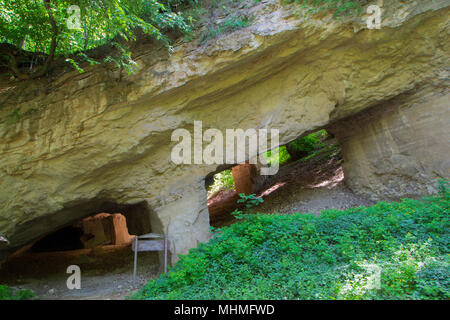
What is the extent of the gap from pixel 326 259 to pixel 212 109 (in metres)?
4.13

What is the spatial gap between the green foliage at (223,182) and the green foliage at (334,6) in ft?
39.1

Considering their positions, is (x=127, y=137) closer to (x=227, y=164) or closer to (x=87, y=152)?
(x=87, y=152)

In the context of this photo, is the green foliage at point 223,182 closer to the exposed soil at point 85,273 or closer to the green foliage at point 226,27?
the exposed soil at point 85,273

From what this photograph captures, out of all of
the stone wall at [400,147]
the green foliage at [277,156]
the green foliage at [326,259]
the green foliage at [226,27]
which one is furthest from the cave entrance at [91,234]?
the stone wall at [400,147]

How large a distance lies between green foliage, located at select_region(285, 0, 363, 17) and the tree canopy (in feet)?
8.38

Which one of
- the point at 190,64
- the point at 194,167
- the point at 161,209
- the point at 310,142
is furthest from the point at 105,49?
the point at 310,142

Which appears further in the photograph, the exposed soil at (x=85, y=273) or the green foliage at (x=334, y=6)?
the exposed soil at (x=85, y=273)

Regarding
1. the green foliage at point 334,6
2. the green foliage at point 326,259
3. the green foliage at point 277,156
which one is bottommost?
the green foliage at point 326,259

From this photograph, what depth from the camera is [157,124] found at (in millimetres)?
5969

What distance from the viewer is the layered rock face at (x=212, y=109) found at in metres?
5.46

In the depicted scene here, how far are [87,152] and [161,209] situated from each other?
6.90ft

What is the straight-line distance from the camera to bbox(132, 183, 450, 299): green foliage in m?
3.15

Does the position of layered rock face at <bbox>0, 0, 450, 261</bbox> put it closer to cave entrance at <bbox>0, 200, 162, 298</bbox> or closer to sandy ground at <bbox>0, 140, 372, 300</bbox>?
cave entrance at <bbox>0, 200, 162, 298</bbox>

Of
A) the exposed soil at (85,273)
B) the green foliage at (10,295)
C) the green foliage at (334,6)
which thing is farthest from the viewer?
the exposed soil at (85,273)
